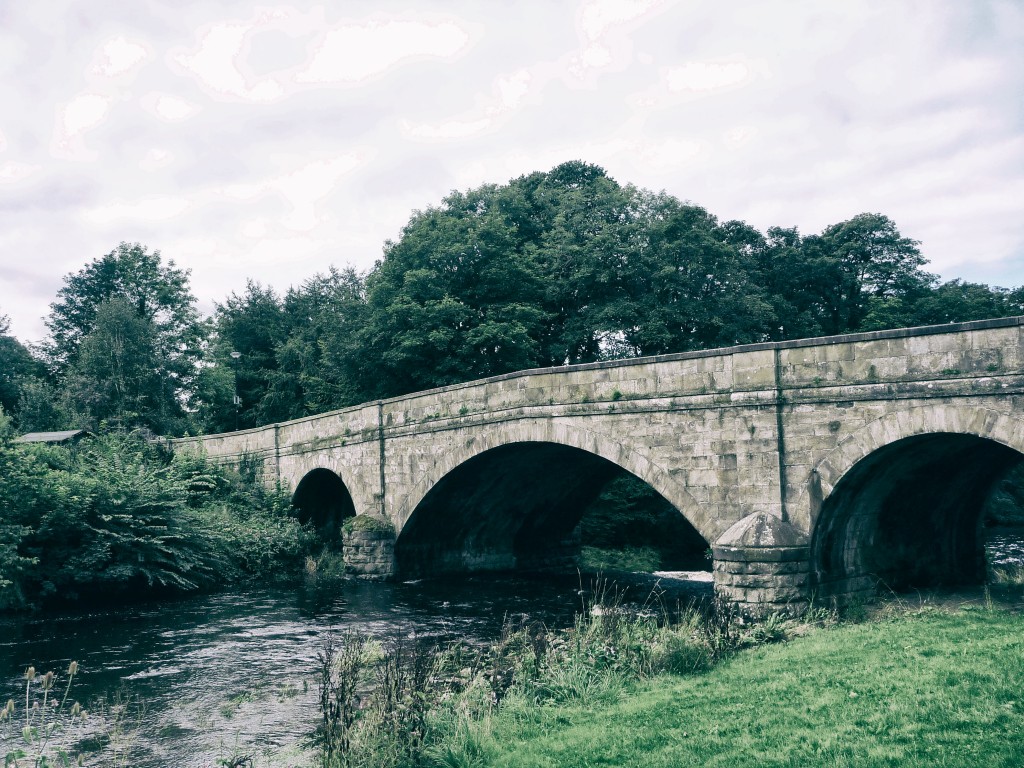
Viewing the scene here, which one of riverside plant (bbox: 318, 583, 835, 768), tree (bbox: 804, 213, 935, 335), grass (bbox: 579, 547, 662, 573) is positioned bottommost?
grass (bbox: 579, 547, 662, 573)

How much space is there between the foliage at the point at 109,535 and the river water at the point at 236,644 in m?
0.89

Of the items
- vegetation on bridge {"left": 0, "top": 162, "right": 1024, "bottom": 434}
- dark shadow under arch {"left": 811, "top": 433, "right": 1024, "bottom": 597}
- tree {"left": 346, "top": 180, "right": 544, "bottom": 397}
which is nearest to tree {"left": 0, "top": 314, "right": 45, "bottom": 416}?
vegetation on bridge {"left": 0, "top": 162, "right": 1024, "bottom": 434}

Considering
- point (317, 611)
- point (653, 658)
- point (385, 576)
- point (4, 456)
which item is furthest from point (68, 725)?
point (385, 576)

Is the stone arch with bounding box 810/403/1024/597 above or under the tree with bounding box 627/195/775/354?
under

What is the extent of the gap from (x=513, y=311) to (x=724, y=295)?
7989 mm

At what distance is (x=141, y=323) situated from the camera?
4134 centimetres

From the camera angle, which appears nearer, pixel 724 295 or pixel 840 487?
pixel 840 487

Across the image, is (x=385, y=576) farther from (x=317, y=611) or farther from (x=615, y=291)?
(x=615, y=291)

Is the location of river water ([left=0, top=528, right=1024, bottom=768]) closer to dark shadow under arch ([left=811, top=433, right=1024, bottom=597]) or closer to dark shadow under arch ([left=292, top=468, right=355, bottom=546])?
dark shadow under arch ([left=811, top=433, right=1024, bottom=597])

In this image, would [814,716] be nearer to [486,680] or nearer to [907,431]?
[486,680]

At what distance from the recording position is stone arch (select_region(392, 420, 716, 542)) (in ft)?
46.0

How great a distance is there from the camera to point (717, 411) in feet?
45.0

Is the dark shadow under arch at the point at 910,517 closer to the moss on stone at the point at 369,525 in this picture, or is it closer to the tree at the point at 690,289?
the moss on stone at the point at 369,525

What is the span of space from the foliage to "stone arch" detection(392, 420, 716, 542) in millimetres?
4462
